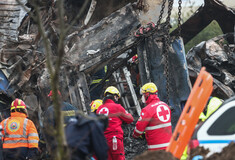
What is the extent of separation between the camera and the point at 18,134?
7051mm

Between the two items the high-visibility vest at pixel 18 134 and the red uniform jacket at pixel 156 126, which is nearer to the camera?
the red uniform jacket at pixel 156 126

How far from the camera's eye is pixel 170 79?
870cm

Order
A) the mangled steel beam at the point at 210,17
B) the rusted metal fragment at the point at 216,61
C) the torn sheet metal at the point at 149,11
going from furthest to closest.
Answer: the mangled steel beam at the point at 210,17, the rusted metal fragment at the point at 216,61, the torn sheet metal at the point at 149,11

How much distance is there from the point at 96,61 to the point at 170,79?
1.81 m

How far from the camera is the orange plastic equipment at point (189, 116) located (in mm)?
4426

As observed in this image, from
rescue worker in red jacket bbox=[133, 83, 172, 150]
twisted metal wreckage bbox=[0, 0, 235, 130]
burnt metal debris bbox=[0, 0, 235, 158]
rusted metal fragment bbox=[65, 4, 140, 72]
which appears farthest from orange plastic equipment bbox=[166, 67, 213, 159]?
rusted metal fragment bbox=[65, 4, 140, 72]

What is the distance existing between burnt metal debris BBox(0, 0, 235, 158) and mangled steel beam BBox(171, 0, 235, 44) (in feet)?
0.22

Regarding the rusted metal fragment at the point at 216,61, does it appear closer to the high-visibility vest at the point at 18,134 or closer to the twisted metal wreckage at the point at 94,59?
the twisted metal wreckage at the point at 94,59

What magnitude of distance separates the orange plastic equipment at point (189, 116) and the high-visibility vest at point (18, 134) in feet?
11.3

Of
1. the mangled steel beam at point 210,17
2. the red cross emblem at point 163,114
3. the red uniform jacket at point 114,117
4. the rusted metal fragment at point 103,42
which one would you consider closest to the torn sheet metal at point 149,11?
the rusted metal fragment at point 103,42

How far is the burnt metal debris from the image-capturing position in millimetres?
8750

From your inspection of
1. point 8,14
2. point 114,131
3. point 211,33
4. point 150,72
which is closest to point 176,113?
point 150,72

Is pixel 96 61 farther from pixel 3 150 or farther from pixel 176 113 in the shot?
pixel 3 150

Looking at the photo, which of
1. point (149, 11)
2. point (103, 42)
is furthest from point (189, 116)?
point (149, 11)
